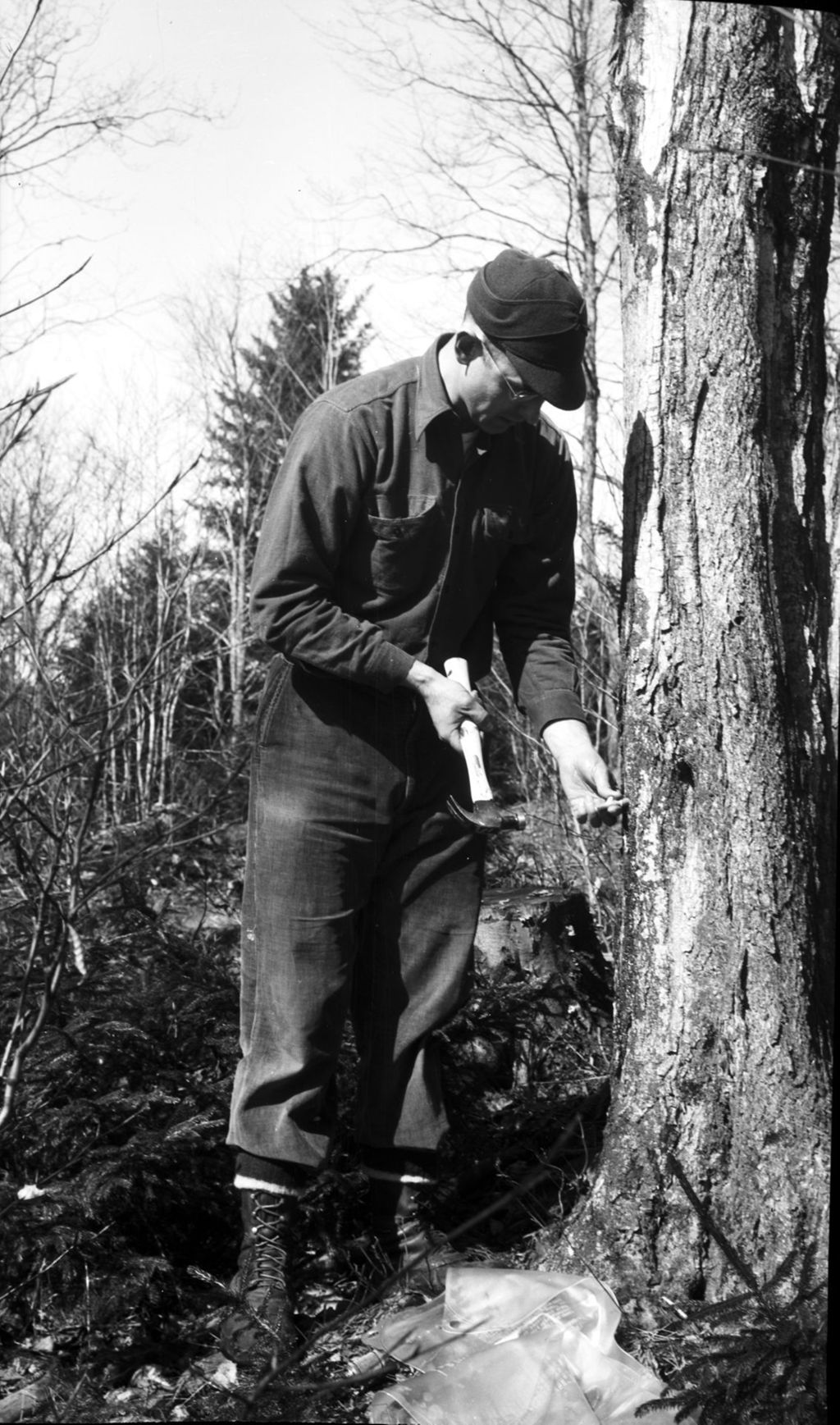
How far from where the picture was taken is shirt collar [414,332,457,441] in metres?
2.27

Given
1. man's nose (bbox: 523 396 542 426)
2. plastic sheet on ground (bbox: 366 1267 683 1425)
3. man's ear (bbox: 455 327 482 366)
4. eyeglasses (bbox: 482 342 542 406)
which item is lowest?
plastic sheet on ground (bbox: 366 1267 683 1425)

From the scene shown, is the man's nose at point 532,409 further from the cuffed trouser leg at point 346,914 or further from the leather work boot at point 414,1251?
the leather work boot at point 414,1251

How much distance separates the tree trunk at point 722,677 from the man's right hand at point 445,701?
36 centimetres

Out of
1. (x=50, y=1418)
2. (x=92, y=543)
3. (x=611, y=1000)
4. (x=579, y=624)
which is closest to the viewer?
(x=50, y=1418)

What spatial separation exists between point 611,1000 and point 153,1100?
1507 mm

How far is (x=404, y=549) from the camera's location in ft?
7.56

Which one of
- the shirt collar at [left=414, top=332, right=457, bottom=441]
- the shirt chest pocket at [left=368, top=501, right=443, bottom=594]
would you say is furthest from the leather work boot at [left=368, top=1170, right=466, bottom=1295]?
the shirt collar at [left=414, top=332, right=457, bottom=441]

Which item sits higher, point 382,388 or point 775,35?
point 775,35

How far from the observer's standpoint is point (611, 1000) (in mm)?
3488

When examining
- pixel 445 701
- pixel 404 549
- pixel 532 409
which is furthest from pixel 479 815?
pixel 532 409

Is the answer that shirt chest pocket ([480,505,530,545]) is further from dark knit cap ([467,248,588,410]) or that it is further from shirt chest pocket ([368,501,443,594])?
dark knit cap ([467,248,588,410])

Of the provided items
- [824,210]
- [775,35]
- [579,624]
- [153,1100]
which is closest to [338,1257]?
[153,1100]

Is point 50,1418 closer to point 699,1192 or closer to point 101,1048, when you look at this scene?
point 101,1048

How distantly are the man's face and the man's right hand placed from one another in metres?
0.49
